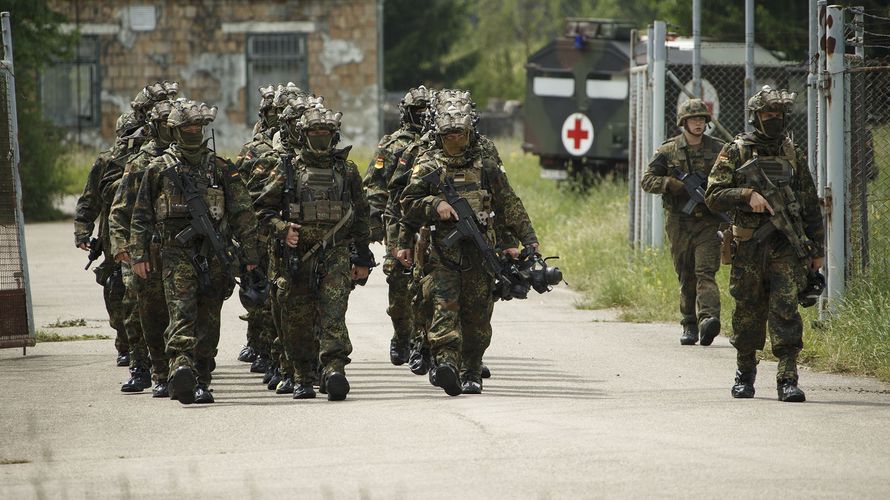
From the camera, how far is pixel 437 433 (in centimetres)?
911

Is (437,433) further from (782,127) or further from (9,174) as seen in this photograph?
(9,174)

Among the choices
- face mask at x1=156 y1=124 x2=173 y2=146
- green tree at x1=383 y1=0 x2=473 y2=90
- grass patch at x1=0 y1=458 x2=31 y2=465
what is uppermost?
green tree at x1=383 y1=0 x2=473 y2=90

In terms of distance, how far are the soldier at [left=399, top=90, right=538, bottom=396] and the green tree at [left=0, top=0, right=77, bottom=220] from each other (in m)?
16.5

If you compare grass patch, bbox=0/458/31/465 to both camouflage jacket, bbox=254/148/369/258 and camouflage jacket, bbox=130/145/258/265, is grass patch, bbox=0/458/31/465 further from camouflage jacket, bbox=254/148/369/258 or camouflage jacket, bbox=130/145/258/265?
camouflage jacket, bbox=254/148/369/258

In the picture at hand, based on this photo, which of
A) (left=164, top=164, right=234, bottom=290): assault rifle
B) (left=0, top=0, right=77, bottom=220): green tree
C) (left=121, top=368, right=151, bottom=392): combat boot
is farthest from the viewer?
(left=0, top=0, right=77, bottom=220): green tree

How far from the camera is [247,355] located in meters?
13.0

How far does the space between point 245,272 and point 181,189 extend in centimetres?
69

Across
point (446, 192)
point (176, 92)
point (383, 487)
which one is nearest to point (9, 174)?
point (176, 92)

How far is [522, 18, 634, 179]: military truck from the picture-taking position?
2539cm

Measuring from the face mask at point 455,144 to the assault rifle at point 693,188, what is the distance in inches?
122

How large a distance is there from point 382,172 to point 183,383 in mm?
2917

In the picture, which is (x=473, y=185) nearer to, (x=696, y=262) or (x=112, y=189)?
(x=112, y=189)

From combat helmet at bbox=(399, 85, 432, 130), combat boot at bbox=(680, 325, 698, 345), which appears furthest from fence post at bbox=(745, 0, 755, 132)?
combat helmet at bbox=(399, 85, 432, 130)

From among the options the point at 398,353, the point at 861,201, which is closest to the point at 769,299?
the point at 861,201
